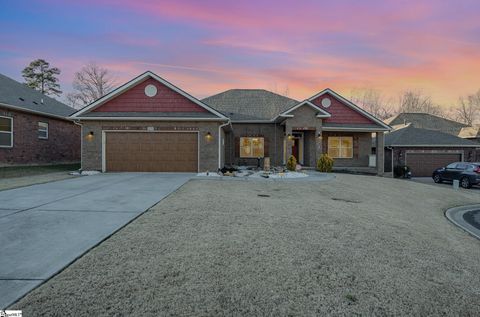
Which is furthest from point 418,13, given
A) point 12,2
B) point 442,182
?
point 12,2

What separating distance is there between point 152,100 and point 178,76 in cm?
1121

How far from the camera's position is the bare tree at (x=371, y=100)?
45.8 m

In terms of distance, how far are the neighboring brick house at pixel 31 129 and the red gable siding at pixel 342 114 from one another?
18.1 meters

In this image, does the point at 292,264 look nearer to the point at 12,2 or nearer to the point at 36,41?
the point at 12,2

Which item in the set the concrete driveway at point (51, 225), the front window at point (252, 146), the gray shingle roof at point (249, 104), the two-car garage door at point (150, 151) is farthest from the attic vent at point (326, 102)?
the concrete driveway at point (51, 225)

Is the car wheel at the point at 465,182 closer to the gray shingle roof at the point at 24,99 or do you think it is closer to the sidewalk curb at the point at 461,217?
the sidewalk curb at the point at 461,217

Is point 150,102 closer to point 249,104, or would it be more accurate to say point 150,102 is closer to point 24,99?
point 24,99

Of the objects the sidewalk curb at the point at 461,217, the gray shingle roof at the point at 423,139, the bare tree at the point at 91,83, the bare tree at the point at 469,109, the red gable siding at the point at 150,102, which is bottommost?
the sidewalk curb at the point at 461,217

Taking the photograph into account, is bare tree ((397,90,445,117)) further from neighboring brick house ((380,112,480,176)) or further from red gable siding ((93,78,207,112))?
red gable siding ((93,78,207,112))

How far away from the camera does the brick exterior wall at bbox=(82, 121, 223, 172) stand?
1480 cm

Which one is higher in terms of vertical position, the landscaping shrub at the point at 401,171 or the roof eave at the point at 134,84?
the roof eave at the point at 134,84

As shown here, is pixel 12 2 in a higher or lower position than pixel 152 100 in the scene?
higher

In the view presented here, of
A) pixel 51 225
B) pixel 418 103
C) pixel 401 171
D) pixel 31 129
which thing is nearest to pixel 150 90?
pixel 31 129

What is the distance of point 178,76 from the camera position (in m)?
25.2
